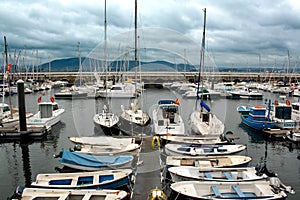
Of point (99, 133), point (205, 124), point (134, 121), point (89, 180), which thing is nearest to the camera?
point (89, 180)

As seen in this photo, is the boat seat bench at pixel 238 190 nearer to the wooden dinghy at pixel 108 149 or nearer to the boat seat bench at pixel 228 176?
the boat seat bench at pixel 228 176

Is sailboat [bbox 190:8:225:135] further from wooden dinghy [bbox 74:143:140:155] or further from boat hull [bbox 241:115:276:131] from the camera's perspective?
boat hull [bbox 241:115:276:131]

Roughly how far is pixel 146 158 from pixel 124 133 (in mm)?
7008

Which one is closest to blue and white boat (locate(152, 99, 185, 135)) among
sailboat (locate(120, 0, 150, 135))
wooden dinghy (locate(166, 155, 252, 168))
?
sailboat (locate(120, 0, 150, 135))

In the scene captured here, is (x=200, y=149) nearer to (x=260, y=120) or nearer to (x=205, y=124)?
(x=205, y=124)

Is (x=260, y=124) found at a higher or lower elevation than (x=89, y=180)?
higher

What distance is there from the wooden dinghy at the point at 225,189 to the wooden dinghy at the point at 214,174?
611 mm

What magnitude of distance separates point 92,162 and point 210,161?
5731 millimetres

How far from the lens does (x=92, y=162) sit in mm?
13781

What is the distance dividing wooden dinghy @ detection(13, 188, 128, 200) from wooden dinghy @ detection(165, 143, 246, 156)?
5.42 metres

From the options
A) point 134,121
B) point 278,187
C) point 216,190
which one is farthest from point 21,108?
point 278,187

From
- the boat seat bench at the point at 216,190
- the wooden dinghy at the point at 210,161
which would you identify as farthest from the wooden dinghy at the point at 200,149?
the boat seat bench at the point at 216,190

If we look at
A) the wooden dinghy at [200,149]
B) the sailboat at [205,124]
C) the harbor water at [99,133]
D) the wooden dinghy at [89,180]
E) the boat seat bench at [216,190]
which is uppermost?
the sailboat at [205,124]

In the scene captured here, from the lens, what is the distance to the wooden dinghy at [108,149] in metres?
15.3
